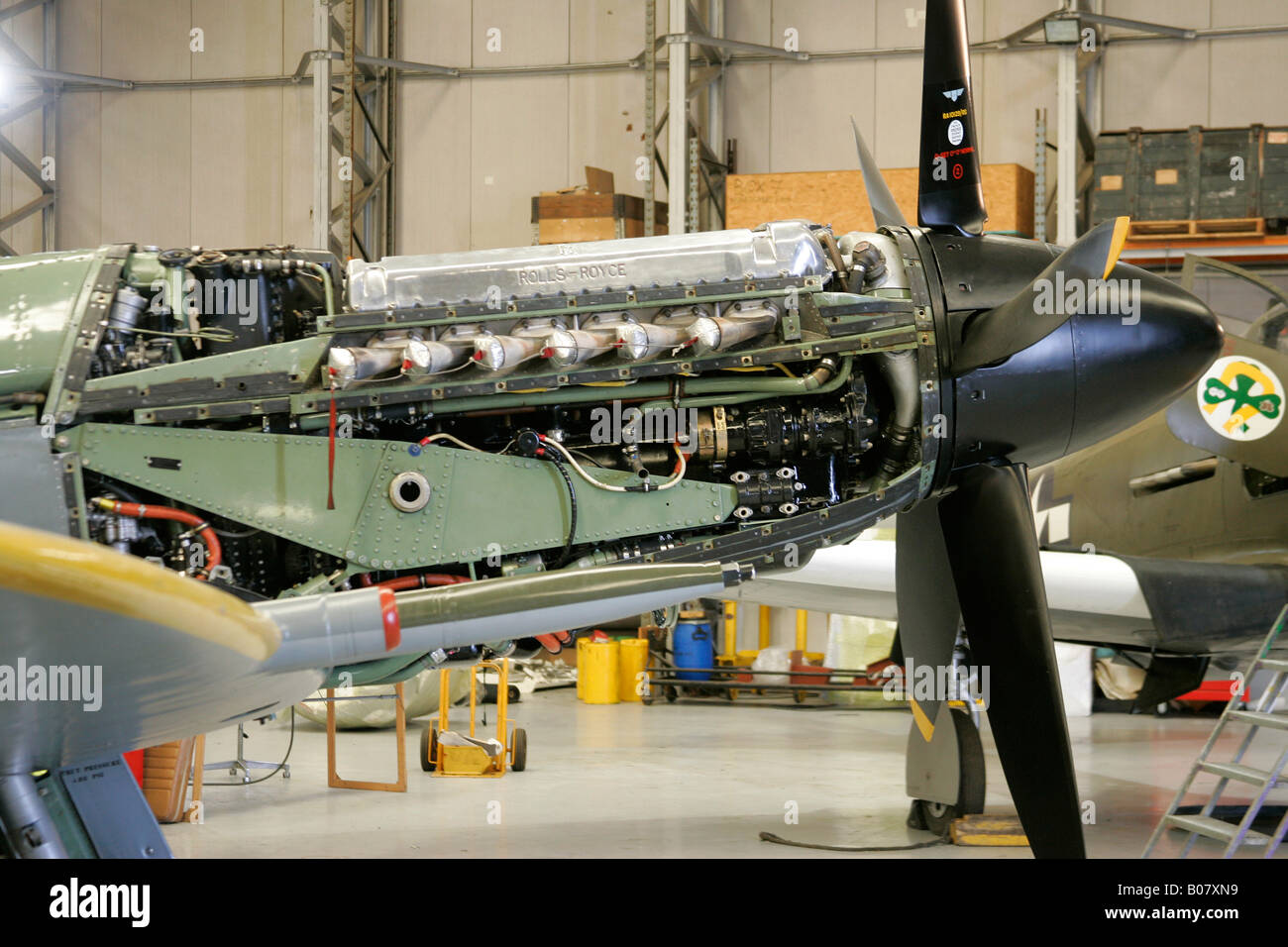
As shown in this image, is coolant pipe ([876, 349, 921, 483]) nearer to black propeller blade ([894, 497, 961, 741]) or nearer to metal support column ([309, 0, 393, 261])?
black propeller blade ([894, 497, 961, 741])

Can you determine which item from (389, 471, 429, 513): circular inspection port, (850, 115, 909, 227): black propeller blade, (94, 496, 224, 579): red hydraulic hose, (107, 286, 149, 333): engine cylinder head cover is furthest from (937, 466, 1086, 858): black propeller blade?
(107, 286, 149, 333): engine cylinder head cover

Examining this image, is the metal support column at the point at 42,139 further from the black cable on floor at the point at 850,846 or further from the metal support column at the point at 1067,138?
the black cable on floor at the point at 850,846

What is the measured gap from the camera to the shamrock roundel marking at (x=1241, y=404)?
747 centimetres

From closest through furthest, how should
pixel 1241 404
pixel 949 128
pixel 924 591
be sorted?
pixel 949 128 → pixel 924 591 → pixel 1241 404

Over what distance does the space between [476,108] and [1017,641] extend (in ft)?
44.8

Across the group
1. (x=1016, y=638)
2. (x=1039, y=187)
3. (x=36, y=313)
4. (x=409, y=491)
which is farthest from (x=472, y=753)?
(x=1039, y=187)

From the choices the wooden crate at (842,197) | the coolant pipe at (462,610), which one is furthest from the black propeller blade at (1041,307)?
the wooden crate at (842,197)

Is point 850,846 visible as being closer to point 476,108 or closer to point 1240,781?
point 1240,781

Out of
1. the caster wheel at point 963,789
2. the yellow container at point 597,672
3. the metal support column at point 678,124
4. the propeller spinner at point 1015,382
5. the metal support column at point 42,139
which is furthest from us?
the metal support column at point 42,139

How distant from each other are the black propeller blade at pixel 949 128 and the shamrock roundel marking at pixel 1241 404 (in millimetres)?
3428

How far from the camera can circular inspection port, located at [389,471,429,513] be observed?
13.4ft

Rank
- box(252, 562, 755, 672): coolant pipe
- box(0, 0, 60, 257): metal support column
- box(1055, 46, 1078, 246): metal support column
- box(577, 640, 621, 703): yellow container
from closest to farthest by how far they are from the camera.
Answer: box(252, 562, 755, 672): coolant pipe < box(1055, 46, 1078, 246): metal support column < box(577, 640, 621, 703): yellow container < box(0, 0, 60, 257): metal support column

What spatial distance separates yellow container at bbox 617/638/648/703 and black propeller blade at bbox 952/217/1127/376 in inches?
367

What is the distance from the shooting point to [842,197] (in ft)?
43.2
